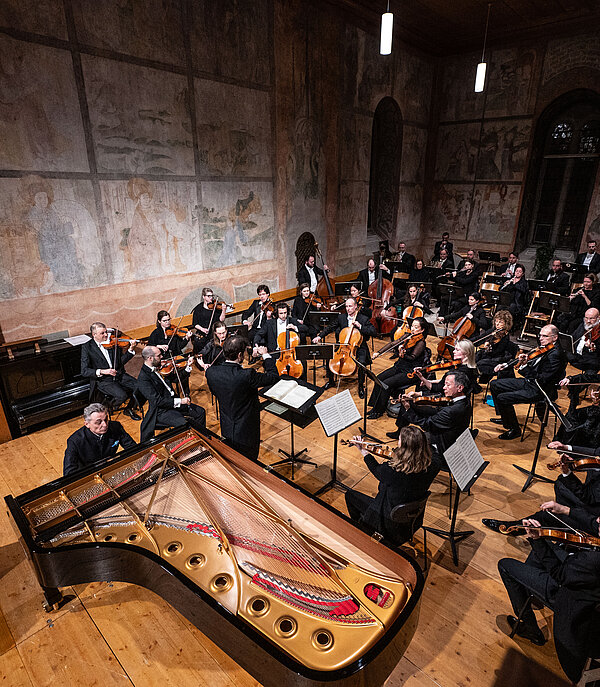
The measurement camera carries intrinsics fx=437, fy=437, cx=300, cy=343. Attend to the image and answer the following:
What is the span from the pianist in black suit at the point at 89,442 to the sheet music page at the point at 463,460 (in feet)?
8.49

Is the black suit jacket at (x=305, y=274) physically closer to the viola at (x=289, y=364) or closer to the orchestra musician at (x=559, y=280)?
the viola at (x=289, y=364)

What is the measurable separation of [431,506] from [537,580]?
1.50 m

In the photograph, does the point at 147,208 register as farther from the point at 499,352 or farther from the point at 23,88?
the point at 499,352

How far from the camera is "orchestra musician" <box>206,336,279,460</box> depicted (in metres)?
3.99

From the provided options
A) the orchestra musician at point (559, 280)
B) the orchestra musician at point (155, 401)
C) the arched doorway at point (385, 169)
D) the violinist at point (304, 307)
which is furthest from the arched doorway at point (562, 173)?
the orchestra musician at point (155, 401)

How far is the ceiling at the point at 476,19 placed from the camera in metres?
9.45

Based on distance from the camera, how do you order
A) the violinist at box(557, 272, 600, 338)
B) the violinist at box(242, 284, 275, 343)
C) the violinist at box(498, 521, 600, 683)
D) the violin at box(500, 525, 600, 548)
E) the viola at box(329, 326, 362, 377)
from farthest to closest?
the violinist at box(557, 272, 600, 338) < the violinist at box(242, 284, 275, 343) < the viola at box(329, 326, 362, 377) < the violin at box(500, 525, 600, 548) < the violinist at box(498, 521, 600, 683)

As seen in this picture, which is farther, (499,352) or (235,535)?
(499,352)

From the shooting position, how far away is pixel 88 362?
5.70 meters

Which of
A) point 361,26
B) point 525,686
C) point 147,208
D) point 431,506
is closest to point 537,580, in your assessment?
point 525,686

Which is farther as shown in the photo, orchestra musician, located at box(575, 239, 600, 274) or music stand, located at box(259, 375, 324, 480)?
orchestra musician, located at box(575, 239, 600, 274)

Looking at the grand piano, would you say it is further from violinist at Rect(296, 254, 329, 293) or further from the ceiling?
the ceiling

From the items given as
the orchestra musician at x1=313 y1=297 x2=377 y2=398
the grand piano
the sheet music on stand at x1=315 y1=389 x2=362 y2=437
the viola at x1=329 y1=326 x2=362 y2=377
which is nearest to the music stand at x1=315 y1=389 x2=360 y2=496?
the sheet music on stand at x1=315 y1=389 x2=362 y2=437

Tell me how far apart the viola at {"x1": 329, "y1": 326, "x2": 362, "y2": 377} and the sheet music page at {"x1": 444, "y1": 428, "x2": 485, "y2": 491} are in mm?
2899
